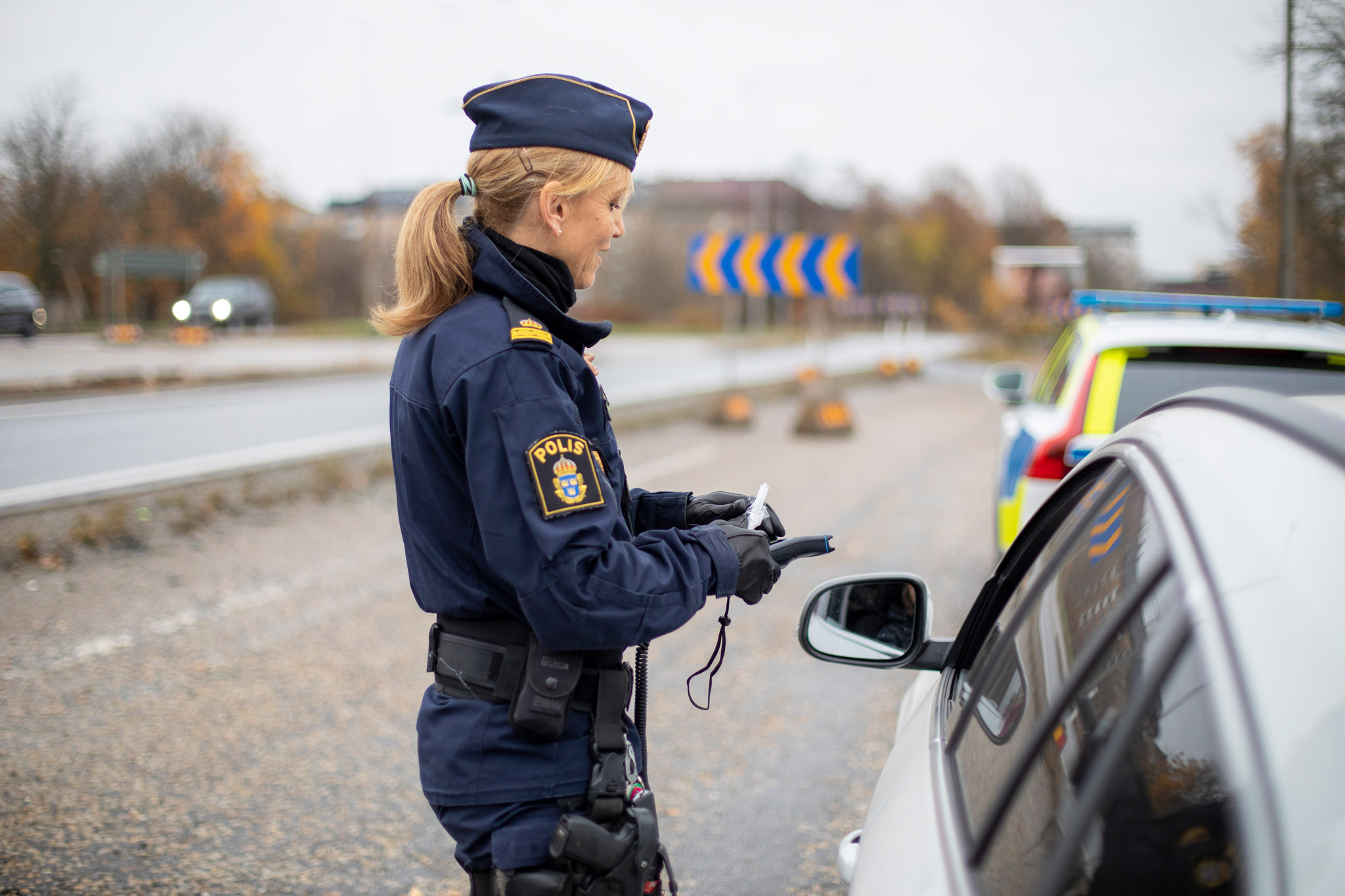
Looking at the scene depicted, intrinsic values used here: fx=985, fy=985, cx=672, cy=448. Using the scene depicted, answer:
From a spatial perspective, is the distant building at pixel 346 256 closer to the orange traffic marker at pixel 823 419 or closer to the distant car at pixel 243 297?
the distant car at pixel 243 297

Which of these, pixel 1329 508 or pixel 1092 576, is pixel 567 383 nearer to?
pixel 1092 576

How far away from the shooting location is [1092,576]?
1.25 m

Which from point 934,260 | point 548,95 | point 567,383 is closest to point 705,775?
point 567,383

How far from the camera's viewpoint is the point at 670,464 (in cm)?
1038

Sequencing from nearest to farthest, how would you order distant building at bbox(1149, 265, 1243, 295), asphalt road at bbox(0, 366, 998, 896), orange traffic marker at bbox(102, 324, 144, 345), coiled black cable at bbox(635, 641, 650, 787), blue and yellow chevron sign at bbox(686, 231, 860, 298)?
coiled black cable at bbox(635, 641, 650, 787) → asphalt road at bbox(0, 366, 998, 896) → distant building at bbox(1149, 265, 1243, 295) → orange traffic marker at bbox(102, 324, 144, 345) → blue and yellow chevron sign at bbox(686, 231, 860, 298)

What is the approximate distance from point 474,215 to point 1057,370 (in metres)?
4.84

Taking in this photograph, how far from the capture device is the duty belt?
157 centimetres

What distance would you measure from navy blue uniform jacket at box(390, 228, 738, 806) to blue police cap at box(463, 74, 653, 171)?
0.18 meters

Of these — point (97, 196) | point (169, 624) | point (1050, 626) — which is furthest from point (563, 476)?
point (97, 196)

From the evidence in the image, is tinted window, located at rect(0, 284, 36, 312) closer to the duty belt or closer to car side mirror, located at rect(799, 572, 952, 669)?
the duty belt

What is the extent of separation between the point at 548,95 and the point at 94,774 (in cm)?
319

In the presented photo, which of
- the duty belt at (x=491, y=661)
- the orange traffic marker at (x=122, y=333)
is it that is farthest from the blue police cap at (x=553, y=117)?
the orange traffic marker at (x=122, y=333)

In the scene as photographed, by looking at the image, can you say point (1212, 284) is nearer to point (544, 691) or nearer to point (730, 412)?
point (730, 412)

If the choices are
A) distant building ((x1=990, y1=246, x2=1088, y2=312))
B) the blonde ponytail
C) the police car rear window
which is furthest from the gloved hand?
distant building ((x1=990, y1=246, x2=1088, y2=312))
